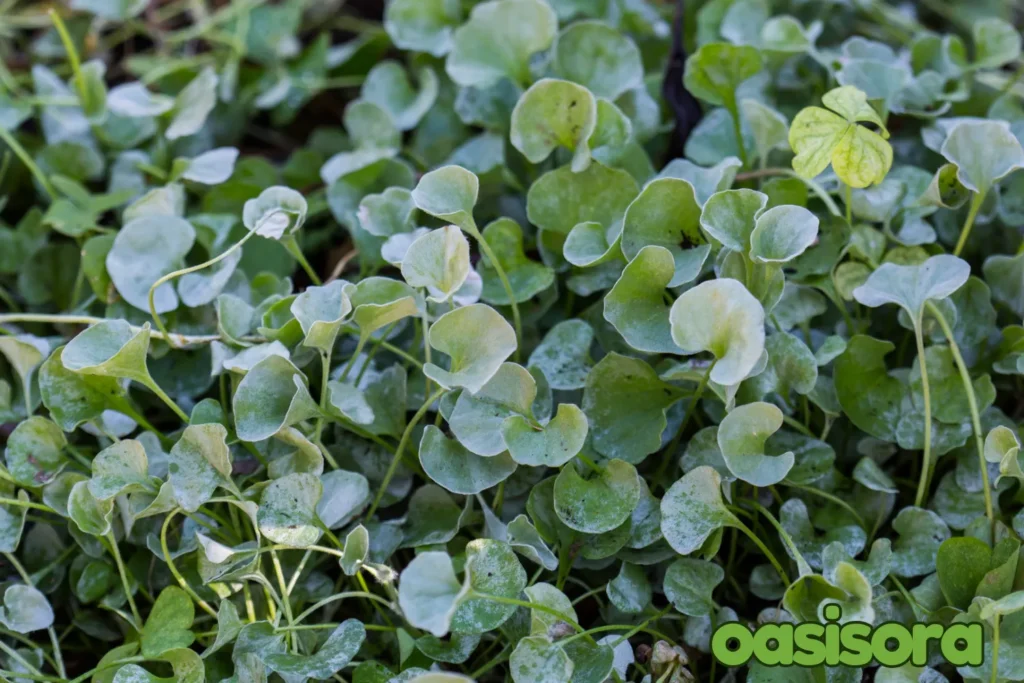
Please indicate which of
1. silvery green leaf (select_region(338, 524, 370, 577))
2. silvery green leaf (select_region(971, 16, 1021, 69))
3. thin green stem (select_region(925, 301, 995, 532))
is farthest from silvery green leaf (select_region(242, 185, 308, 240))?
silvery green leaf (select_region(971, 16, 1021, 69))

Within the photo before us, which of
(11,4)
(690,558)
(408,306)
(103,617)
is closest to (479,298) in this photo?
(408,306)

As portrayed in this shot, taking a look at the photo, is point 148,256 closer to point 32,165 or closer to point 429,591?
point 32,165

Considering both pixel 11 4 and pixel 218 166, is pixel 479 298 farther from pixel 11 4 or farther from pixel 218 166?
pixel 11 4

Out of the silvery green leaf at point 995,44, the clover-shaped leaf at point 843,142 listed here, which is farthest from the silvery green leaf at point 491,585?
the silvery green leaf at point 995,44

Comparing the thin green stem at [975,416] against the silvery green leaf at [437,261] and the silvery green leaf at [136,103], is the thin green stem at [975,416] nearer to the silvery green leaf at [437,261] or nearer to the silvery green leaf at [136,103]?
the silvery green leaf at [437,261]

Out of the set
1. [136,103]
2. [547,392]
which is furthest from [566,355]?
[136,103]

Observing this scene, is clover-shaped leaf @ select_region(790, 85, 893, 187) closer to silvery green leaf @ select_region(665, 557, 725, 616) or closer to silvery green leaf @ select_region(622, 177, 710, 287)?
silvery green leaf @ select_region(622, 177, 710, 287)
